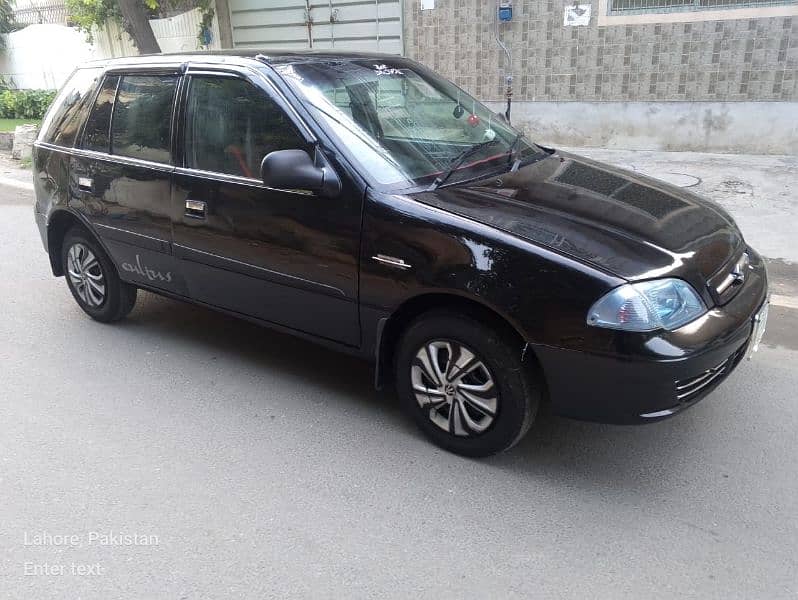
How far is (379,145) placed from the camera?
346cm

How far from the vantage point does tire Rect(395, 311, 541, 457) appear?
9.77ft

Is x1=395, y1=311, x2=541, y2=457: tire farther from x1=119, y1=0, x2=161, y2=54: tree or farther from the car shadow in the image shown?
x1=119, y1=0, x2=161, y2=54: tree

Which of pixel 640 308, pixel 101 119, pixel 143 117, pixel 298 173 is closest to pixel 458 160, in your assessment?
pixel 298 173

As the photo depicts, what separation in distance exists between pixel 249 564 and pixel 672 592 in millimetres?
1559

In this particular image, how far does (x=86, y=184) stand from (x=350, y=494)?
2.89 metres

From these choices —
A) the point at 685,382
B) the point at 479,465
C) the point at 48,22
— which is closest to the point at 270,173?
the point at 479,465

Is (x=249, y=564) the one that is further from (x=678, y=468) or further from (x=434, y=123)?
(x=434, y=123)

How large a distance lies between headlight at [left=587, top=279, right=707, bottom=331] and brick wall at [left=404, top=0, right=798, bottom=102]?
7.28 metres

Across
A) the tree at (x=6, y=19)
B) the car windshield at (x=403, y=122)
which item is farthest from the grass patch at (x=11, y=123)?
the car windshield at (x=403, y=122)

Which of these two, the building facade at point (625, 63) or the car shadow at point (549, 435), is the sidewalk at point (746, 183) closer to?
the building facade at point (625, 63)

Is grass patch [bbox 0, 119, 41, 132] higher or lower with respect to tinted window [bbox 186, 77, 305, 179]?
lower

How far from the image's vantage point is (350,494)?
3.05 m

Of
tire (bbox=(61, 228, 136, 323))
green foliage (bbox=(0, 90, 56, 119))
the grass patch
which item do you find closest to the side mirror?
tire (bbox=(61, 228, 136, 323))

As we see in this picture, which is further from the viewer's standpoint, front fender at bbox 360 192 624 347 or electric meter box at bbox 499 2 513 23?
electric meter box at bbox 499 2 513 23
